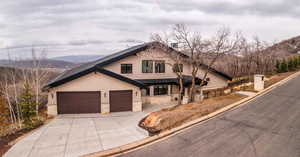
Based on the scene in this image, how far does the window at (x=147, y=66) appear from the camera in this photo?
2023 centimetres

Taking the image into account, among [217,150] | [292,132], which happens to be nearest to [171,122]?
[217,150]

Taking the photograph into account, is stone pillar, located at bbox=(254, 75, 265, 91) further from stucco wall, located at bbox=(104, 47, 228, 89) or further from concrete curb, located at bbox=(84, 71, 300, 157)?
concrete curb, located at bbox=(84, 71, 300, 157)

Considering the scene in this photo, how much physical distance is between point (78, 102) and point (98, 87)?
2.22 m

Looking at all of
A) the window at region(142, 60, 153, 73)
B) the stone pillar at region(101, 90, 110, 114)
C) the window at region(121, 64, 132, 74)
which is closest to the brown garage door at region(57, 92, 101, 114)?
the stone pillar at region(101, 90, 110, 114)

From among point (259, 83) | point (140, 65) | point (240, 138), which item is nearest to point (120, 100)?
point (140, 65)

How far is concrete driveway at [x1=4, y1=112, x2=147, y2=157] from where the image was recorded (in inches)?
313

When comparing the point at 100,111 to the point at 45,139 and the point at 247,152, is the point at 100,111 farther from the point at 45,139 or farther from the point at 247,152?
the point at 247,152

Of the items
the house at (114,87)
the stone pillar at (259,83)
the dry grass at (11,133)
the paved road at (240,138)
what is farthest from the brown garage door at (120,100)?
the stone pillar at (259,83)

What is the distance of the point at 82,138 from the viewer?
941 cm

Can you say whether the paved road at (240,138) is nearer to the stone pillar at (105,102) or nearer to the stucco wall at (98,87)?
the stucco wall at (98,87)

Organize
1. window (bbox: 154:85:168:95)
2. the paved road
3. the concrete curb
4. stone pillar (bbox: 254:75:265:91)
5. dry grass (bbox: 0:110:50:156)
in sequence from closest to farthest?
the paved road, the concrete curb, dry grass (bbox: 0:110:50:156), stone pillar (bbox: 254:75:265:91), window (bbox: 154:85:168:95)

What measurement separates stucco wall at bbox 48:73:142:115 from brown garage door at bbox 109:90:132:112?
1.25 ft

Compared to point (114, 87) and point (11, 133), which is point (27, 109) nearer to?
point (11, 133)

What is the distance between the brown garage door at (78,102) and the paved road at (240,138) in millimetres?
9149
